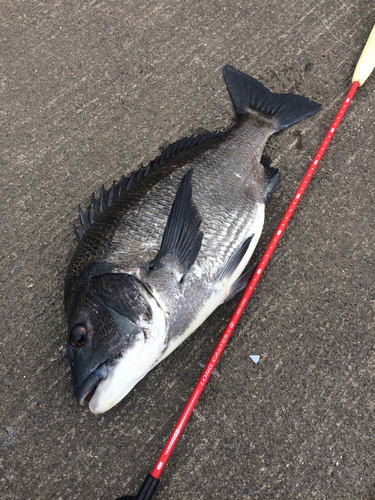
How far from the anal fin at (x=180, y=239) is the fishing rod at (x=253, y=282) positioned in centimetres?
53

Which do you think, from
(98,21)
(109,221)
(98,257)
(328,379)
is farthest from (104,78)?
(328,379)

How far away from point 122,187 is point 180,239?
0.54 m

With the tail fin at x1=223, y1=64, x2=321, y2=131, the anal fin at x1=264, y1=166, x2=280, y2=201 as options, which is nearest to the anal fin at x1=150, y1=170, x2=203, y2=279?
the anal fin at x1=264, y1=166, x2=280, y2=201

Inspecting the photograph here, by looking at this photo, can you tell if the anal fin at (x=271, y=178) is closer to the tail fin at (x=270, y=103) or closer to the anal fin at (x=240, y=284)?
the tail fin at (x=270, y=103)

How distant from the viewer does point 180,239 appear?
184 cm

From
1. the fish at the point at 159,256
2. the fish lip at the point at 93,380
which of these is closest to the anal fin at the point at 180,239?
the fish at the point at 159,256

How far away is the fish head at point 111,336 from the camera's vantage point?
5.30 ft

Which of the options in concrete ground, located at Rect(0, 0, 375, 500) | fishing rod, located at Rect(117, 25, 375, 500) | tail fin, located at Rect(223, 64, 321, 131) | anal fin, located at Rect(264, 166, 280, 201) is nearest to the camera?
fishing rod, located at Rect(117, 25, 375, 500)

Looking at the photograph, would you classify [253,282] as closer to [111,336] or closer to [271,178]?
[271,178]

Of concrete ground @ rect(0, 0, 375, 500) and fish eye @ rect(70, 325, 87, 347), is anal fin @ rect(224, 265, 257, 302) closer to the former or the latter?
concrete ground @ rect(0, 0, 375, 500)

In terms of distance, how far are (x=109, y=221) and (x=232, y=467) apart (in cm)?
148

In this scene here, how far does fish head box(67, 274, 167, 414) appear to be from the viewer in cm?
161

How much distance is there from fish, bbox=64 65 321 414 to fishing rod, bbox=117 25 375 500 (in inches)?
5.0

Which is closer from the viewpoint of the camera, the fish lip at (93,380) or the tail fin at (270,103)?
the fish lip at (93,380)
